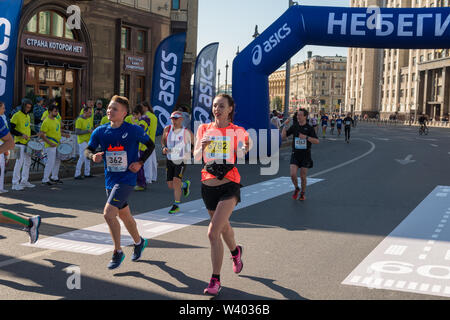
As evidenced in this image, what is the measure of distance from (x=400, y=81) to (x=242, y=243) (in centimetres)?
10828

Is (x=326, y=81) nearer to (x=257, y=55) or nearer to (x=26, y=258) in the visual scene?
(x=257, y=55)

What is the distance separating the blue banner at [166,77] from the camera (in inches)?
646

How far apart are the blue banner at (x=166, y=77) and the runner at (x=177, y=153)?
270 inches

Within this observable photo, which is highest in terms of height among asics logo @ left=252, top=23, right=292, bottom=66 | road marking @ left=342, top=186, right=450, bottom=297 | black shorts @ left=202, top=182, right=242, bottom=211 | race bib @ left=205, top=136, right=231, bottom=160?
asics logo @ left=252, top=23, right=292, bottom=66

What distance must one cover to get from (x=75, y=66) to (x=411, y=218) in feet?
62.7

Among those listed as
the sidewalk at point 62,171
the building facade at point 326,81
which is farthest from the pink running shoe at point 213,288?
the building facade at point 326,81

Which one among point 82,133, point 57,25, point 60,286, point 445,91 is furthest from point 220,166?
point 445,91

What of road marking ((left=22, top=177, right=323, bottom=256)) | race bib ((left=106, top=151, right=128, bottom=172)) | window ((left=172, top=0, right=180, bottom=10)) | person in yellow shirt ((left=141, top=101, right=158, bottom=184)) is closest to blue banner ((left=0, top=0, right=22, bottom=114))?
person in yellow shirt ((left=141, top=101, right=158, bottom=184))

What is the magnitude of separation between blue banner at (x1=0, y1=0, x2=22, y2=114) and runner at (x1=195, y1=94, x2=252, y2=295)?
7556 millimetres

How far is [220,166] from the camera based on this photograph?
5.05m

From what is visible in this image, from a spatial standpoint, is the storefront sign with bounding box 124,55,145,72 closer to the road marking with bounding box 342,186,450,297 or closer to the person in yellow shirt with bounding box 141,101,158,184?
the person in yellow shirt with bounding box 141,101,158,184

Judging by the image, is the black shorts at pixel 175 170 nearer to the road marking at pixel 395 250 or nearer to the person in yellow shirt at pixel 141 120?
the person in yellow shirt at pixel 141 120

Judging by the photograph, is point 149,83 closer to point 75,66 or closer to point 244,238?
point 75,66

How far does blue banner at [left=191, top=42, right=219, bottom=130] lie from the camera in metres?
17.5
